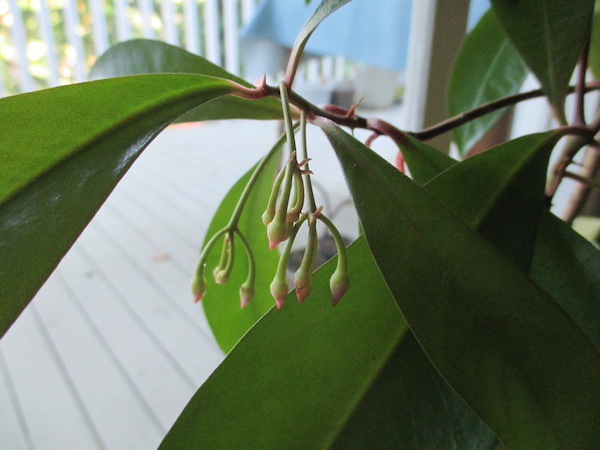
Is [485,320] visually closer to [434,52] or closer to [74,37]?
[434,52]

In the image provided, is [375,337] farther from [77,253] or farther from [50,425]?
[77,253]

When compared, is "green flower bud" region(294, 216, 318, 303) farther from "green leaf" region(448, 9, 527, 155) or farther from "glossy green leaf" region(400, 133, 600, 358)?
"green leaf" region(448, 9, 527, 155)

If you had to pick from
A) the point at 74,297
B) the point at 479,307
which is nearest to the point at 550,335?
the point at 479,307

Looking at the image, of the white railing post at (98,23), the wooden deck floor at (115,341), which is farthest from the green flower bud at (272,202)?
the white railing post at (98,23)

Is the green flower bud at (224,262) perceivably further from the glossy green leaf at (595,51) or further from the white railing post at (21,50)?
the white railing post at (21,50)

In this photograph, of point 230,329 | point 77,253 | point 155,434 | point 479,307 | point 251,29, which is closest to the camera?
point 479,307

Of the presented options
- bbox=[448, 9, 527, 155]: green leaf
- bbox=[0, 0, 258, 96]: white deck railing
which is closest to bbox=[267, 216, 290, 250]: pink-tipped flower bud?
bbox=[448, 9, 527, 155]: green leaf
